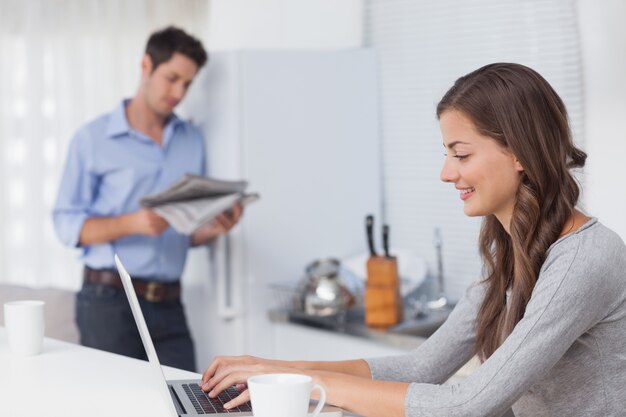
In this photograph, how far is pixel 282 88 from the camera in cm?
365

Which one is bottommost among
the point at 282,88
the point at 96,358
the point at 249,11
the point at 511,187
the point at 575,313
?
the point at 96,358

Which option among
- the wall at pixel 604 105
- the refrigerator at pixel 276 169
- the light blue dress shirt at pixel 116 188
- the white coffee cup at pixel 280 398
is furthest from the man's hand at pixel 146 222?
the white coffee cup at pixel 280 398

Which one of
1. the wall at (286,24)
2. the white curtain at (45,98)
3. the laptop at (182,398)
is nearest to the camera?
the laptop at (182,398)

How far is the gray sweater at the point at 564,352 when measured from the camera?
1562 millimetres

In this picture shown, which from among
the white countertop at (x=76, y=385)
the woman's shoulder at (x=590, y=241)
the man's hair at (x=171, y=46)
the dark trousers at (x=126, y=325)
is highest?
the man's hair at (x=171, y=46)

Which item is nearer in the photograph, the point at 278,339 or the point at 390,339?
the point at 390,339

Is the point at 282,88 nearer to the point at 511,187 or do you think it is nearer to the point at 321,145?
the point at 321,145

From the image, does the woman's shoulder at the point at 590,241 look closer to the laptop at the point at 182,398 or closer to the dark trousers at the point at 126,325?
the laptop at the point at 182,398

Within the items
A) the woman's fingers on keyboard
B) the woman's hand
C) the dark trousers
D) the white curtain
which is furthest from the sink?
the white curtain

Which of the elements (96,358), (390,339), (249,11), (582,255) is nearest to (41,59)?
(249,11)

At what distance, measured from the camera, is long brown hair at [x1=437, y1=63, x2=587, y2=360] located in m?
1.69

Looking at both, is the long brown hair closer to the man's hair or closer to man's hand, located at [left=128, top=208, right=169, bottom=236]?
man's hand, located at [left=128, top=208, right=169, bottom=236]

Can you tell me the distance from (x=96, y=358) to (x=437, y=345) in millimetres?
695

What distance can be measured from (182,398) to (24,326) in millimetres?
534
